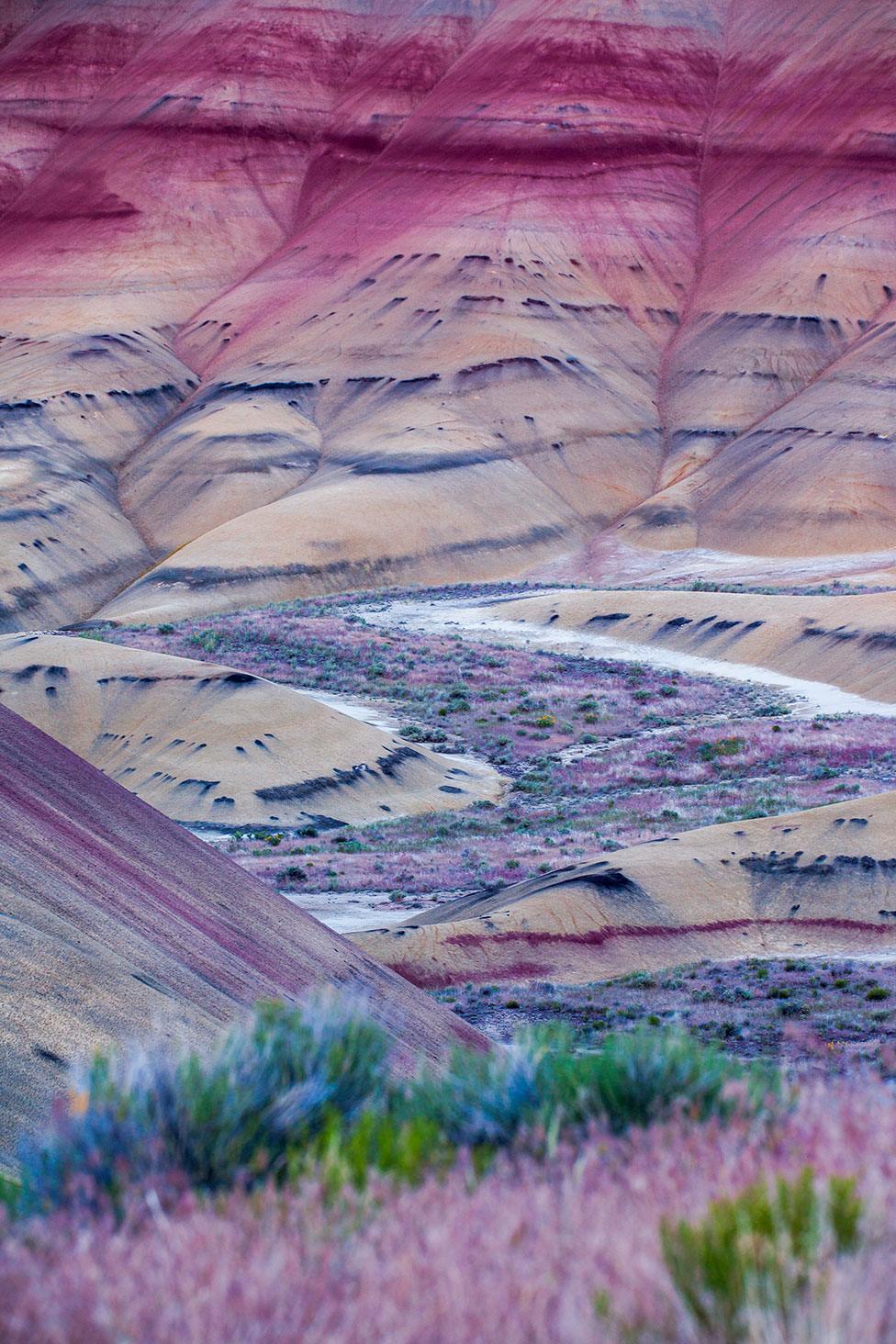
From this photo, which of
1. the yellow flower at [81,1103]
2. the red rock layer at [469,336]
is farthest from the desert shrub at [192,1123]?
the red rock layer at [469,336]

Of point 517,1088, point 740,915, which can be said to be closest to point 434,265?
point 740,915

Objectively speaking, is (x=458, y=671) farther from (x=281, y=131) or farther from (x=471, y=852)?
(x=281, y=131)

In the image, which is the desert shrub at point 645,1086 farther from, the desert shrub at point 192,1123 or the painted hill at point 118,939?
the painted hill at point 118,939

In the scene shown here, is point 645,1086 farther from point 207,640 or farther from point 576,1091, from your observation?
point 207,640

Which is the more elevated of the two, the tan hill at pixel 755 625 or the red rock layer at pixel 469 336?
the red rock layer at pixel 469 336

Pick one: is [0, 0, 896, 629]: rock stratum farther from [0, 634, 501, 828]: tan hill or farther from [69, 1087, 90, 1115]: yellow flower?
[69, 1087, 90, 1115]: yellow flower

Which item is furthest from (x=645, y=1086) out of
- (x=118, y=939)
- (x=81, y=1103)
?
(x=118, y=939)
